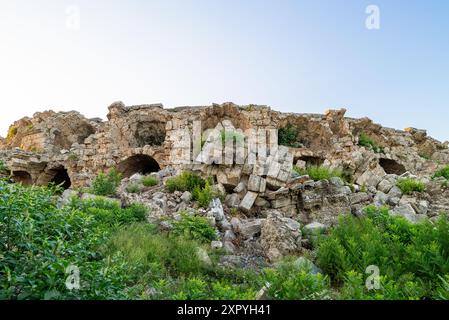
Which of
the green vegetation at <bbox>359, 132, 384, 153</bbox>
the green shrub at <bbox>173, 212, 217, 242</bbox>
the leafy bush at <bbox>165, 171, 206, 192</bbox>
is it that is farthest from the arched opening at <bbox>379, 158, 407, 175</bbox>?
the green shrub at <bbox>173, 212, 217, 242</bbox>

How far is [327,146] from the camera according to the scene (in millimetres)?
15539

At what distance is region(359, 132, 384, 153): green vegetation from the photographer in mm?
16453

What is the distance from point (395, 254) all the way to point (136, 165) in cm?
1335

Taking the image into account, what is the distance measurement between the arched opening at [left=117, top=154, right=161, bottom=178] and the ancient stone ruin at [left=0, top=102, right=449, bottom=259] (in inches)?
2.0

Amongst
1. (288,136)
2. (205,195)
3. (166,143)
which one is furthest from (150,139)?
(205,195)

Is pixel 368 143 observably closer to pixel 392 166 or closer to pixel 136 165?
pixel 392 166

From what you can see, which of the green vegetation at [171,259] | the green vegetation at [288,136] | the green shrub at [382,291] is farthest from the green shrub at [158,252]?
the green vegetation at [288,136]

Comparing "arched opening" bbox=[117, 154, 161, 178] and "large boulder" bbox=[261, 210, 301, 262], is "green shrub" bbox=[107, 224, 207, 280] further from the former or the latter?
"arched opening" bbox=[117, 154, 161, 178]

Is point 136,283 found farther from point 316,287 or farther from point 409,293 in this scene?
point 409,293

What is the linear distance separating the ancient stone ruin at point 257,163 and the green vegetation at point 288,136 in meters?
0.12

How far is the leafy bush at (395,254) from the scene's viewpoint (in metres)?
3.82

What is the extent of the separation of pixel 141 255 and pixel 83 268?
1755 millimetres

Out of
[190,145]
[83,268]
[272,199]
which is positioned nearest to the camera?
[83,268]
